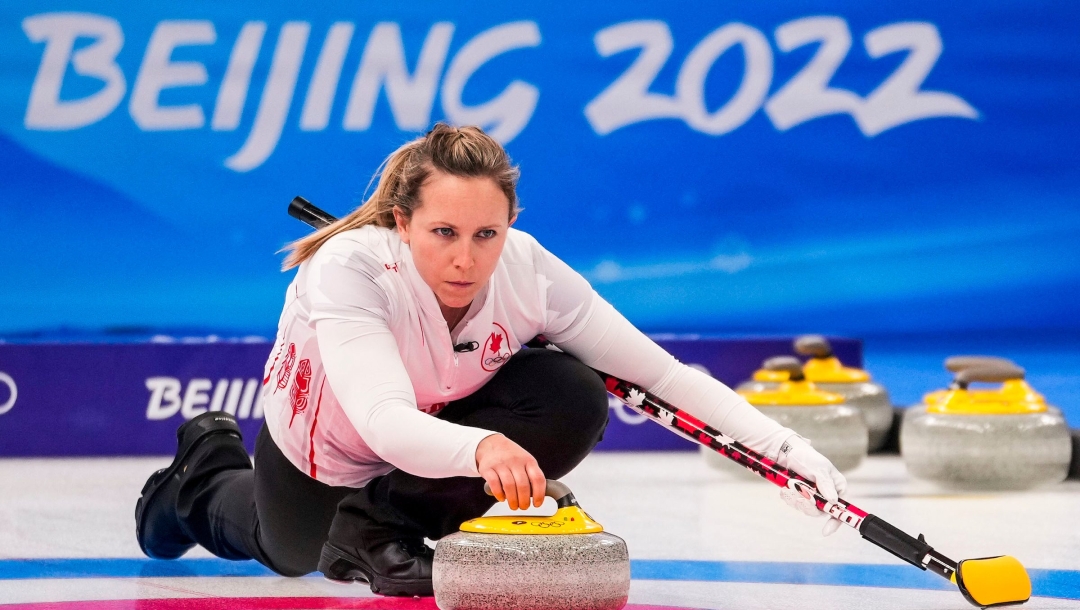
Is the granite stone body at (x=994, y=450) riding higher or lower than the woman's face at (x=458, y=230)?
higher

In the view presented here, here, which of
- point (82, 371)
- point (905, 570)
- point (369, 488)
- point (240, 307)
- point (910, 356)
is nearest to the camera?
point (369, 488)

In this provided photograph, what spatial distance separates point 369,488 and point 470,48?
3.61m

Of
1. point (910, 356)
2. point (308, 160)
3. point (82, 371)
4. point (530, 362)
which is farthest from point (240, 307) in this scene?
point (530, 362)

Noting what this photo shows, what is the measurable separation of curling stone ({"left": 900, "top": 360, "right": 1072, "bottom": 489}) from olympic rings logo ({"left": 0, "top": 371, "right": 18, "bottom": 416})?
8.77 ft

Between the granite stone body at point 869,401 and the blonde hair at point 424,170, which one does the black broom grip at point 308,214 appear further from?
the granite stone body at point 869,401

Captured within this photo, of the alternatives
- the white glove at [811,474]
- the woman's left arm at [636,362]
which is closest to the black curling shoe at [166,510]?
the woman's left arm at [636,362]

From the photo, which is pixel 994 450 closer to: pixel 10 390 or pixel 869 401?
pixel 869 401

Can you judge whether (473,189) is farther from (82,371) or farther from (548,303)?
(82,371)

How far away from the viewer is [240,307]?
519 cm

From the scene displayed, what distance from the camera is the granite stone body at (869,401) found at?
4.05 meters

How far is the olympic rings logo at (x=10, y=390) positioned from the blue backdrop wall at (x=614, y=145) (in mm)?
1001

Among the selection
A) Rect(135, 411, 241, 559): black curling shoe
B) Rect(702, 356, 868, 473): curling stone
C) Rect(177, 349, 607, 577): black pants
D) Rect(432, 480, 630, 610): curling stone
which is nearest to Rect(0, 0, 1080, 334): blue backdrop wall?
Rect(702, 356, 868, 473): curling stone

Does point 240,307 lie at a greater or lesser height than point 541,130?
lesser

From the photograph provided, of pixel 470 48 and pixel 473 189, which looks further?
pixel 470 48
